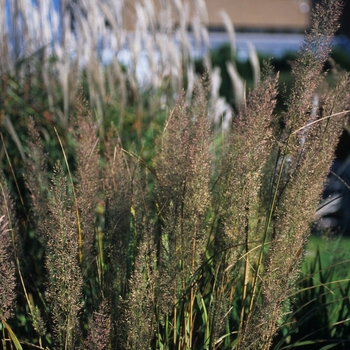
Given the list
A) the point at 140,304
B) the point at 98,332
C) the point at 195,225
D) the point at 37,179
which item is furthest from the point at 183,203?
the point at 37,179

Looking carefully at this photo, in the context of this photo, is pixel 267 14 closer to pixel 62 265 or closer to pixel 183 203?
pixel 183 203

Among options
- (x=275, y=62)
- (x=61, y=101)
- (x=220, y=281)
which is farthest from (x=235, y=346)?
(x=275, y=62)

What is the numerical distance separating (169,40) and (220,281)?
2.77 metres

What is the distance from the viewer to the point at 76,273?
5.46ft

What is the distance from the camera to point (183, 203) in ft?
5.59

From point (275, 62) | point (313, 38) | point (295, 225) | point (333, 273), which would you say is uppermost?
point (313, 38)

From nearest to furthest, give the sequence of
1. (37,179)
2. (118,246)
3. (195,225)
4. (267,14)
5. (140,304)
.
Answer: (140,304)
(195,225)
(118,246)
(37,179)
(267,14)

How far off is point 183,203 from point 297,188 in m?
0.32

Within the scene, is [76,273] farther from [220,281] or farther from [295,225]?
[295,225]

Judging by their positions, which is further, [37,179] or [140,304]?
[37,179]

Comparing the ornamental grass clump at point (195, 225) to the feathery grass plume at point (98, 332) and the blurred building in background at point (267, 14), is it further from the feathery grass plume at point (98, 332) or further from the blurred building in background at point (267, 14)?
the blurred building in background at point (267, 14)

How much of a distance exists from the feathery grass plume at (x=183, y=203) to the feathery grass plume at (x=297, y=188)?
0.67 feet

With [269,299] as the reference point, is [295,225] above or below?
above

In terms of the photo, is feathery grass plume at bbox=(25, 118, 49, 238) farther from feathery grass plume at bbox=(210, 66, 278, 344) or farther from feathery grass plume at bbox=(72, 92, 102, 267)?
feathery grass plume at bbox=(210, 66, 278, 344)
